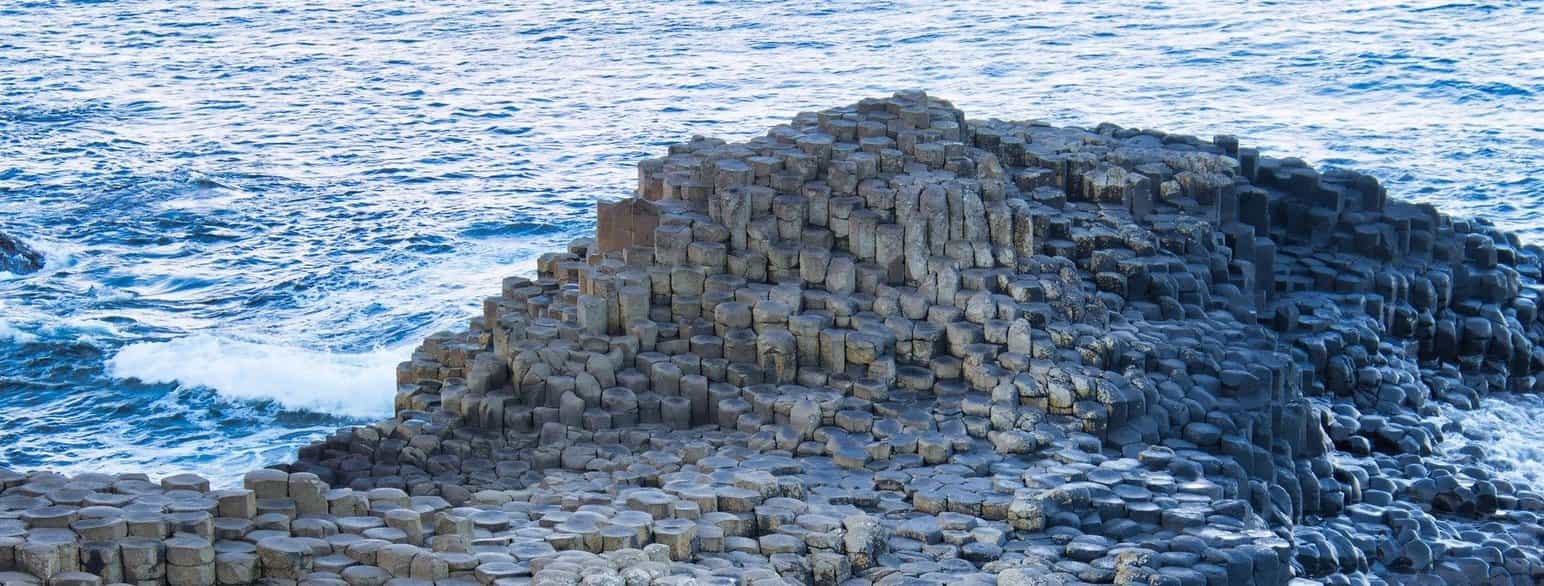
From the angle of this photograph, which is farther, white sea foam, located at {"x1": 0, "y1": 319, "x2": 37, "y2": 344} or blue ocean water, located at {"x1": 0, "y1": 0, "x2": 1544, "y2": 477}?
white sea foam, located at {"x1": 0, "y1": 319, "x2": 37, "y2": 344}

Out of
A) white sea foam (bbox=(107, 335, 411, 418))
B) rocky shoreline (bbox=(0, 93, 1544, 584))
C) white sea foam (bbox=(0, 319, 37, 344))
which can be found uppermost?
rocky shoreline (bbox=(0, 93, 1544, 584))

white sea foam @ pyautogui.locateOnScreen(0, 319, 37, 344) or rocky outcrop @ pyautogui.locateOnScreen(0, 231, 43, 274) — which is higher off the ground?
rocky outcrop @ pyautogui.locateOnScreen(0, 231, 43, 274)

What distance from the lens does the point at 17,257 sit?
38.2 m

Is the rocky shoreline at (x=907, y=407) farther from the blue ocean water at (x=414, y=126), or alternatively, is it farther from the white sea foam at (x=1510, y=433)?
the blue ocean water at (x=414, y=126)

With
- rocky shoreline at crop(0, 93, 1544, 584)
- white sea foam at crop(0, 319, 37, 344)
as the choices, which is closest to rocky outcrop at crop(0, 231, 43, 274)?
white sea foam at crop(0, 319, 37, 344)

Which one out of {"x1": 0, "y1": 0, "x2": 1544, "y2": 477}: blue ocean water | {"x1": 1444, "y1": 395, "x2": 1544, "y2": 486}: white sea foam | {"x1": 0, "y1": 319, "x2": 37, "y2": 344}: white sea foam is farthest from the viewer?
{"x1": 0, "y1": 319, "x2": 37, "y2": 344}: white sea foam

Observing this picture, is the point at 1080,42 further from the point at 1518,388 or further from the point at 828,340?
the point at 828,340

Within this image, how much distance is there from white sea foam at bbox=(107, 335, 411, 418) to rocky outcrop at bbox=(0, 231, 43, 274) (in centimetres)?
537

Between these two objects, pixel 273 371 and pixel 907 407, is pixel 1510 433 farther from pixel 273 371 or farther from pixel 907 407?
pixel 273 371

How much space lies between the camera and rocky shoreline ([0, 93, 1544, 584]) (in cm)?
1747

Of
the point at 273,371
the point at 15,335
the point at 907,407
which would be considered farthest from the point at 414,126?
the point at 907,407

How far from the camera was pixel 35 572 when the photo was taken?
1586 cm

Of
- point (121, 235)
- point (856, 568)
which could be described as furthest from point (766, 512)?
point (121, 235)

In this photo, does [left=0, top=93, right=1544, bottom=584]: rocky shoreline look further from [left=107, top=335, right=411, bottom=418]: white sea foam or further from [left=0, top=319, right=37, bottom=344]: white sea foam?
[left=0, top=319, right=37, bottom=344]: white sea foam
